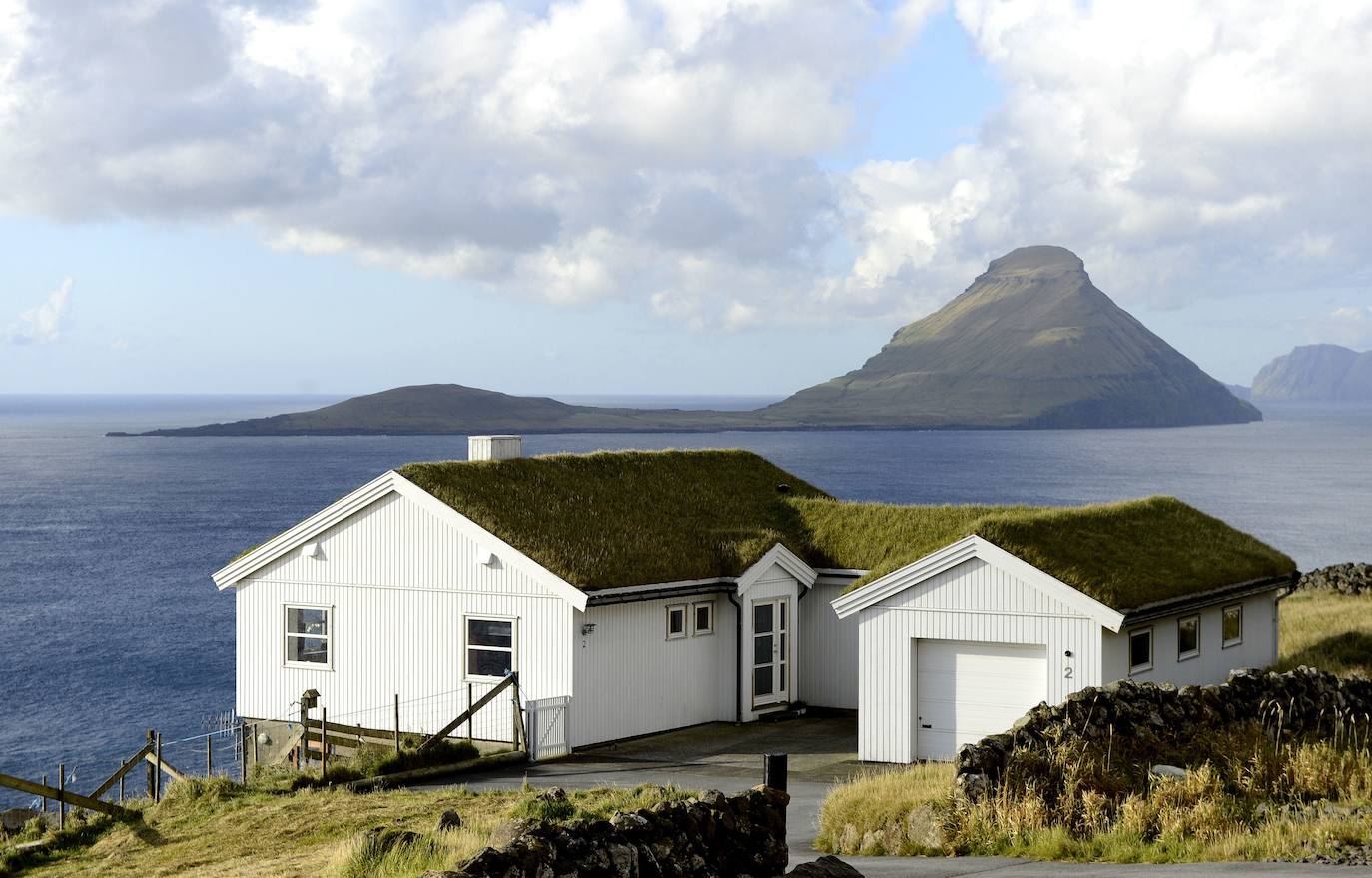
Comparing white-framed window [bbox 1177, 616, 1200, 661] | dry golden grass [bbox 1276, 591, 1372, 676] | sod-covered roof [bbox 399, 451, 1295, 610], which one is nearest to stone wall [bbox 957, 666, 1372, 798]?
sod-covered roof [bbox 399, 451, 1295, 610]

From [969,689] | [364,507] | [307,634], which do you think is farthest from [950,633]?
[307,634]

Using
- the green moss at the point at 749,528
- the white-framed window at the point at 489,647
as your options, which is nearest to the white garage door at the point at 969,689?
the green moss at the point at 749,528

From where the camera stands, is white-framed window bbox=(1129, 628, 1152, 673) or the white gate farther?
the white gate

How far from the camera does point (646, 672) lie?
27453mm

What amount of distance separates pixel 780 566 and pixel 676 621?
2435mm

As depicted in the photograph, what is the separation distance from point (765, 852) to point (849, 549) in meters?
17.7

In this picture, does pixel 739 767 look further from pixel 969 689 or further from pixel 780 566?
pixel 780 566

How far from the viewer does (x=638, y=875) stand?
11797 mm

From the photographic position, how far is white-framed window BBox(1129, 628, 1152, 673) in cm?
2488

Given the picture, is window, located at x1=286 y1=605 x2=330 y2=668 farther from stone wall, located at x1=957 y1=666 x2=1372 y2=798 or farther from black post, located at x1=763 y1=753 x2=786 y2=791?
black post, located at x1=763 y1=753 x2=786 y2=791

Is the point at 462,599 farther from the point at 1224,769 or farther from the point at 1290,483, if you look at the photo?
the point at 1290,483

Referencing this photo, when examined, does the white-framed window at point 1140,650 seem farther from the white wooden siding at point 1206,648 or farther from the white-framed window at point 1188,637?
the white-framed window at point 1188,637

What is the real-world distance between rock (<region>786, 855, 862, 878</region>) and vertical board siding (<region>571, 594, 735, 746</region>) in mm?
13983

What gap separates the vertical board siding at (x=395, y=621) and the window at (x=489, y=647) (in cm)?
17
